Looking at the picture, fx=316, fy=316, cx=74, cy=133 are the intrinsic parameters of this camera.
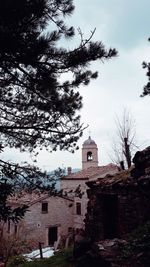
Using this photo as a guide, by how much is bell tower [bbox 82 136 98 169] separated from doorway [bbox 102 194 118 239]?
23299mm

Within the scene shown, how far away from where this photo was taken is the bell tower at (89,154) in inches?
1388

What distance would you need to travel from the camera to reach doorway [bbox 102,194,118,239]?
37.4ft

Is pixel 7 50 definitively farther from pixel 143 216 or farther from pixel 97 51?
pixel 143 216

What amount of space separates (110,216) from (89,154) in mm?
24300

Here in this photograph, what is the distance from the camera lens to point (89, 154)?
118ft

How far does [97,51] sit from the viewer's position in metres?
5.65

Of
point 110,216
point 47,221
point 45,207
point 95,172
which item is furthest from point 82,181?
point 110,216

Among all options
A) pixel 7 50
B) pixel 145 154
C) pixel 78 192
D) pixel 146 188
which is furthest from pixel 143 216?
pixel 7 50

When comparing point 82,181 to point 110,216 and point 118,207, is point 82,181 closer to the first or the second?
point 110,216

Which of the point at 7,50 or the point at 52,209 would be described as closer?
the point at 7,50

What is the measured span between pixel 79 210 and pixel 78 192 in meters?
23.8

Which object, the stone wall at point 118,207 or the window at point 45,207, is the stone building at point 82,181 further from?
the stone wall at point 118,207

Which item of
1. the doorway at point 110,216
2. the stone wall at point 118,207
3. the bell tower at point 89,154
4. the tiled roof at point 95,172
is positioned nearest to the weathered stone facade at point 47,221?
the tiled roof at point 95,172

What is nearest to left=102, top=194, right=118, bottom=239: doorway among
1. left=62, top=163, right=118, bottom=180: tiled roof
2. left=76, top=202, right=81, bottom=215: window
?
left=62, top=163, right=118, bottom=180: tiled roof
